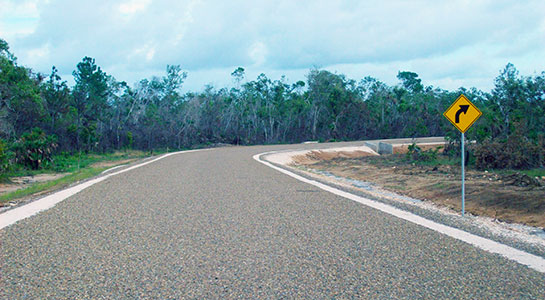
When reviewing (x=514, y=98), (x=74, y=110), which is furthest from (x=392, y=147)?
(x=74, y=110)

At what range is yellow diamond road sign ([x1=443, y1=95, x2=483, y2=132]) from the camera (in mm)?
9697

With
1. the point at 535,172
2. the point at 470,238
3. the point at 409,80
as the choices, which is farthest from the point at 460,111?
the point at 409,80

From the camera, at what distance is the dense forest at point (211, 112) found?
102 ft

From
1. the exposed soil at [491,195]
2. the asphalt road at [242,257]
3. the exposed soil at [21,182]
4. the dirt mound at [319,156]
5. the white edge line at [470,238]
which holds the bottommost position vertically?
the dirt mound at [319,156]

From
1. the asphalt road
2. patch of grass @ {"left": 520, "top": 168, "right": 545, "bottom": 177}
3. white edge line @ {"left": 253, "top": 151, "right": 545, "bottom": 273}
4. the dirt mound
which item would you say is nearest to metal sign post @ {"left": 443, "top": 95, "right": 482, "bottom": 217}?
white edge line @ {"left": 253, "top": 151, "right": 545, "bottom": 273}

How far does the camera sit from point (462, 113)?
9.81m

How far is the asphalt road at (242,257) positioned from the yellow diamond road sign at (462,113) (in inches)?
97.7

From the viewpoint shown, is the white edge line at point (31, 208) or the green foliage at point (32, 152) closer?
the white edge line at point (31, 208)

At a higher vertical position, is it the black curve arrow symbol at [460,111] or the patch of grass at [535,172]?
the black curve arrow symbol at [460,111]

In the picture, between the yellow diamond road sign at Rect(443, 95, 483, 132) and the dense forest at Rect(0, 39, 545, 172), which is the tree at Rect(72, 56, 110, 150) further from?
the yellow diamond road sign at Rect(443, 95, 483, 132)

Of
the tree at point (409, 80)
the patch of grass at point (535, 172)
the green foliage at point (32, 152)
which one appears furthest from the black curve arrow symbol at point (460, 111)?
the tree at point (409, 80)

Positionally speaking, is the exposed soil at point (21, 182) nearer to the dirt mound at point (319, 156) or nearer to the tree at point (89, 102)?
the dirt mound at point (319, 156)

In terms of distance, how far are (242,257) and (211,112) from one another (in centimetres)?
6305

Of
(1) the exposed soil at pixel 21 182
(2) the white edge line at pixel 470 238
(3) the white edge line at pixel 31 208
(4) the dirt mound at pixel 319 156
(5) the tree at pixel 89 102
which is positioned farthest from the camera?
(5) the tree at pixel 89 102
